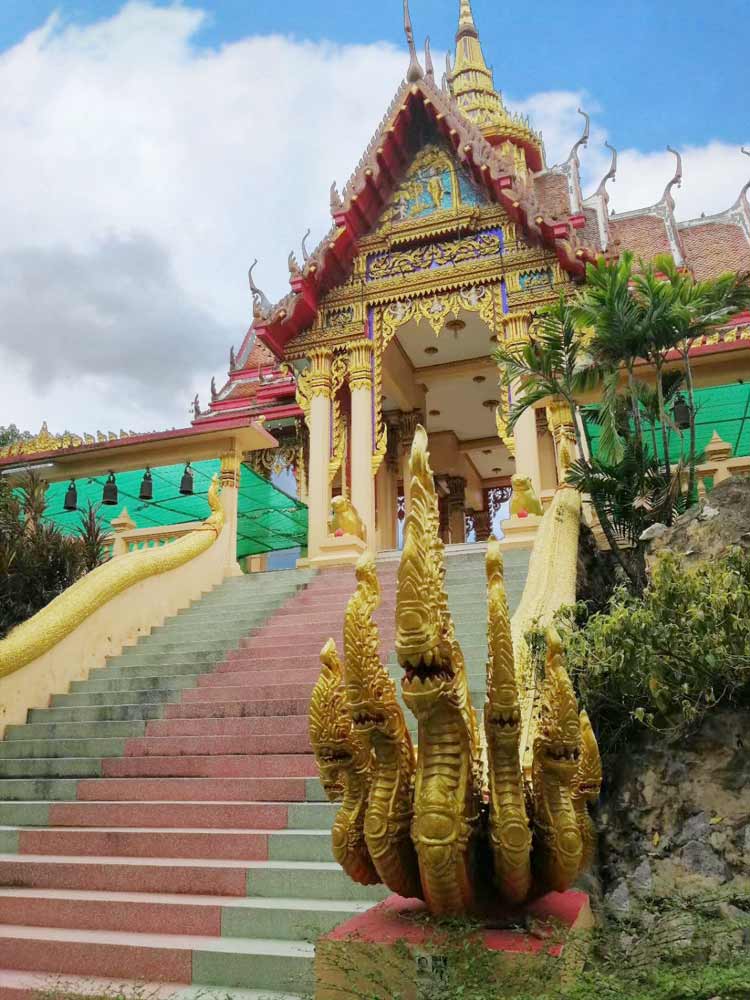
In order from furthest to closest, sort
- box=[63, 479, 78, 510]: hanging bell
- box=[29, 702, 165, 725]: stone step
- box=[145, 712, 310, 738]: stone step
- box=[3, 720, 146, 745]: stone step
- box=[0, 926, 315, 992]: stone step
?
box=[63, 479, 78, 510]: hanging bell → box=[29, 702, 165, 725]: stone step → box=[3, 720, 146, 745]: stone step → box=[145, 712, 310, 738]: stone step → box=[0, 926, 315, 992]: stone step

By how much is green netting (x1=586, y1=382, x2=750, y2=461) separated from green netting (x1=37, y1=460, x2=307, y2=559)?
5380mm

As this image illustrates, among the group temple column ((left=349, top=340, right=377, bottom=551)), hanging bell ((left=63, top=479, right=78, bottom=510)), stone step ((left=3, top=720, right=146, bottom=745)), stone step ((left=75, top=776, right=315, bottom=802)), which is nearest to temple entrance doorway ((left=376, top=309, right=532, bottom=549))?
temple column ((left=349, top=340, right=377, bottom=551))

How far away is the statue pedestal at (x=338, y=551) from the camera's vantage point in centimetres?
916

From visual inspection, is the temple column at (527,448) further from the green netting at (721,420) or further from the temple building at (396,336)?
the green netting at (721,420)

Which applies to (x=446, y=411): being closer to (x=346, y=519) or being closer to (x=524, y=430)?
(x=524, y=430)

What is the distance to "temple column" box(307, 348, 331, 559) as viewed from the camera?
33.4 feet

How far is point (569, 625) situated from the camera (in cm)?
444

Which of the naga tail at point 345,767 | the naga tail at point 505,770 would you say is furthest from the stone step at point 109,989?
the naga tail at point 505,770

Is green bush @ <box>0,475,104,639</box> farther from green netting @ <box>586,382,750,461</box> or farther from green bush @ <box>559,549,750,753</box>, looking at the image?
green bush @ <box>559,549,750,753</box>

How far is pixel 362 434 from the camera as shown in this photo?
1046cm

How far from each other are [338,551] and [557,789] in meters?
7.17

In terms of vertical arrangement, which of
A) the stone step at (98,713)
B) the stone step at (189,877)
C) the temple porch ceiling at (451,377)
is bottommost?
the stone step at (189,877)

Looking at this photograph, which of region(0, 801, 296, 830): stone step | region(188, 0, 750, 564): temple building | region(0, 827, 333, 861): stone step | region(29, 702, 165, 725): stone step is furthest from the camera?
region(188, 0, 750, 564): temple building

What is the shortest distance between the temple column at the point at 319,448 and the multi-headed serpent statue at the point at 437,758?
776cm
